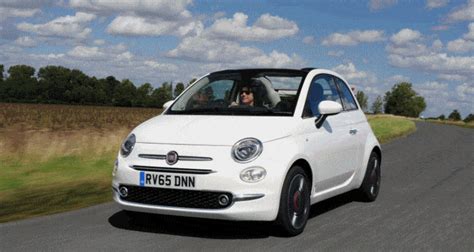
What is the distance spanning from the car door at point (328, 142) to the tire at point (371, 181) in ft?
1.90

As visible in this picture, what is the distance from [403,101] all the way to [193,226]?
176111 mm

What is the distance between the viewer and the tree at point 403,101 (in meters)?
174

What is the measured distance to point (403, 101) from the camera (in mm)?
175625

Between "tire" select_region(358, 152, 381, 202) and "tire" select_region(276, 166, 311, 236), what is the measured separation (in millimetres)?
1963

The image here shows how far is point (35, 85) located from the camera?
288 feet

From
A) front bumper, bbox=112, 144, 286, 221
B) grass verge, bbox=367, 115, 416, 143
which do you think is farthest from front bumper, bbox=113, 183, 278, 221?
grass verge, bbox=367, 115, 416, 143

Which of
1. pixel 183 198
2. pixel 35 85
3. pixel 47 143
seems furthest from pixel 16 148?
pixel 35 85

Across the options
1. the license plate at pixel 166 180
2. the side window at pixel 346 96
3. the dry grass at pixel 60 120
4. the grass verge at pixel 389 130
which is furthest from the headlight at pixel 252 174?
the dry grass at pixel 60 120

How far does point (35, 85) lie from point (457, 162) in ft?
267

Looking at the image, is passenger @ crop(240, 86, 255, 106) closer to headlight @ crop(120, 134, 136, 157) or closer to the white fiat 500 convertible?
the white fiat 500 convertible

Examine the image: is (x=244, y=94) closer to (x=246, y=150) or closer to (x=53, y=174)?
(x=246, y=150)

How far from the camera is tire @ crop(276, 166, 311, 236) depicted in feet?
18.4

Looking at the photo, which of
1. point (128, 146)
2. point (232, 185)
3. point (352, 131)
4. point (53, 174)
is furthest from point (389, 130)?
point (232, 185)

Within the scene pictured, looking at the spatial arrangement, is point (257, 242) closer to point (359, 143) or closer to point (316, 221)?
point (316, 221)
